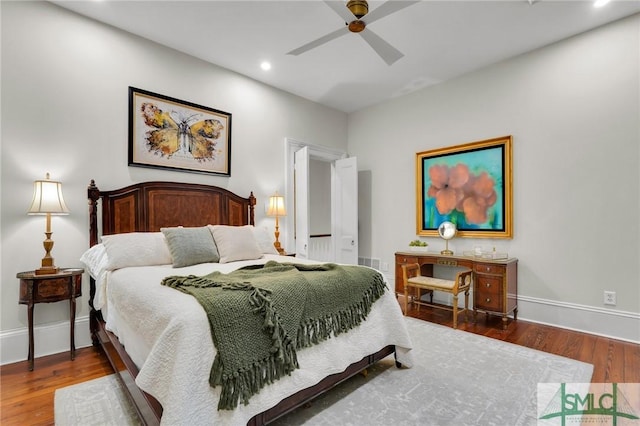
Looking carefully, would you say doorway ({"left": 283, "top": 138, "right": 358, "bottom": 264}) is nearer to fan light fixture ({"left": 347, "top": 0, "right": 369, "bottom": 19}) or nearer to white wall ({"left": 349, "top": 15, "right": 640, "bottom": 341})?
white wall ({"left": 349, "top": 15, "right": 640, "bottom": 341})

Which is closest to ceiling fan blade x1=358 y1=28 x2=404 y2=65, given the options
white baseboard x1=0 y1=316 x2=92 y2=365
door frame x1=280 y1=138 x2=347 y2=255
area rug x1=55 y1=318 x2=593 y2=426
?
door frame x1=280 y1=138 x2=347 y2=255

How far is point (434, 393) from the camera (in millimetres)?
2070

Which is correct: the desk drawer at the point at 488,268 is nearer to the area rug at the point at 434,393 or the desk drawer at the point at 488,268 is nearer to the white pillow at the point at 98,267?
the area rug at the point at 434,393

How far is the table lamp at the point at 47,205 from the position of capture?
252 cm

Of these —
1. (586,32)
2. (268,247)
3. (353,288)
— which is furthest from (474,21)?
(268,247)

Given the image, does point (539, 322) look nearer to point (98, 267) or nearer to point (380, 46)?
point (380, 46)

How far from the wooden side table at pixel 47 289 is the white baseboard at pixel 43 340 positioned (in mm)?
149

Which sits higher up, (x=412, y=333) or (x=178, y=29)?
(x=178, y=29)

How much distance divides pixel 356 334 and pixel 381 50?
2.45 metres

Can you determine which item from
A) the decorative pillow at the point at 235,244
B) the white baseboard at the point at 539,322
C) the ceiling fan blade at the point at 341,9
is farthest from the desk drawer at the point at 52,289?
the ceiling fan blade at the point at 341,9

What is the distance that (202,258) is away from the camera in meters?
2.82

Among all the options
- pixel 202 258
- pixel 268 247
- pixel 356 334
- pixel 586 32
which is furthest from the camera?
pixel 268 247

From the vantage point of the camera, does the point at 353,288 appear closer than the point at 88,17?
Yes

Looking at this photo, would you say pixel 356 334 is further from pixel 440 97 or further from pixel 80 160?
pixel 440 97
